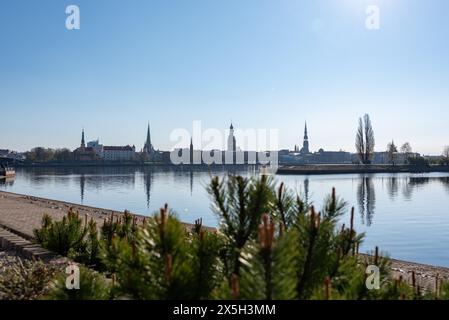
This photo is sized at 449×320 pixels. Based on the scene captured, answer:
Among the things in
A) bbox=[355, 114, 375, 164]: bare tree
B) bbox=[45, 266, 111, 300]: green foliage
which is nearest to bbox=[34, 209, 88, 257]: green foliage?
bbox=[45, 266, 111, 300]: green foliage

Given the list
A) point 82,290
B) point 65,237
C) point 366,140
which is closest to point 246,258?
point 82,290

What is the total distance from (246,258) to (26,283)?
4.46 m

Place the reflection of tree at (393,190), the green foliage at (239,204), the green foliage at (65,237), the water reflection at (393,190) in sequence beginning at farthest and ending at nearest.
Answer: the reflection of tree at (393,190)
the water reflection at (393,190)
the green foliage at (65,237)
the green foliage at (239,204)

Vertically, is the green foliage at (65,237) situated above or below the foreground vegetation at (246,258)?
below

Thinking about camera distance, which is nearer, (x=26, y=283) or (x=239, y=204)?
(x=239, y=204)

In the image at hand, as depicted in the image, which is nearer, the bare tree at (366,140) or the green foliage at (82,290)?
the green foliage at (82,290)

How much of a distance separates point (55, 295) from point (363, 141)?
10845 cm

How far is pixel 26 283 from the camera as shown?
5.75 m

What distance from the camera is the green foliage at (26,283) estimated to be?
Result: 5312mm

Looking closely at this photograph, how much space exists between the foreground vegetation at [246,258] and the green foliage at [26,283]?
2.42 meters

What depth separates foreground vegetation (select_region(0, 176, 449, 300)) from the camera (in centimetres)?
228

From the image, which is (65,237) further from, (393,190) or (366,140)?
(366,140)

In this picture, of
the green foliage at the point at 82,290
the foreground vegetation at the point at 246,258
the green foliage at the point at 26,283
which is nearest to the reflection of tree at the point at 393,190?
the green foliage at the point at 26,283

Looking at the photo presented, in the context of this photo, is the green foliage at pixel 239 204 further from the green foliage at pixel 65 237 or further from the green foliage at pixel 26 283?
the green foliage at pixel 65 237
